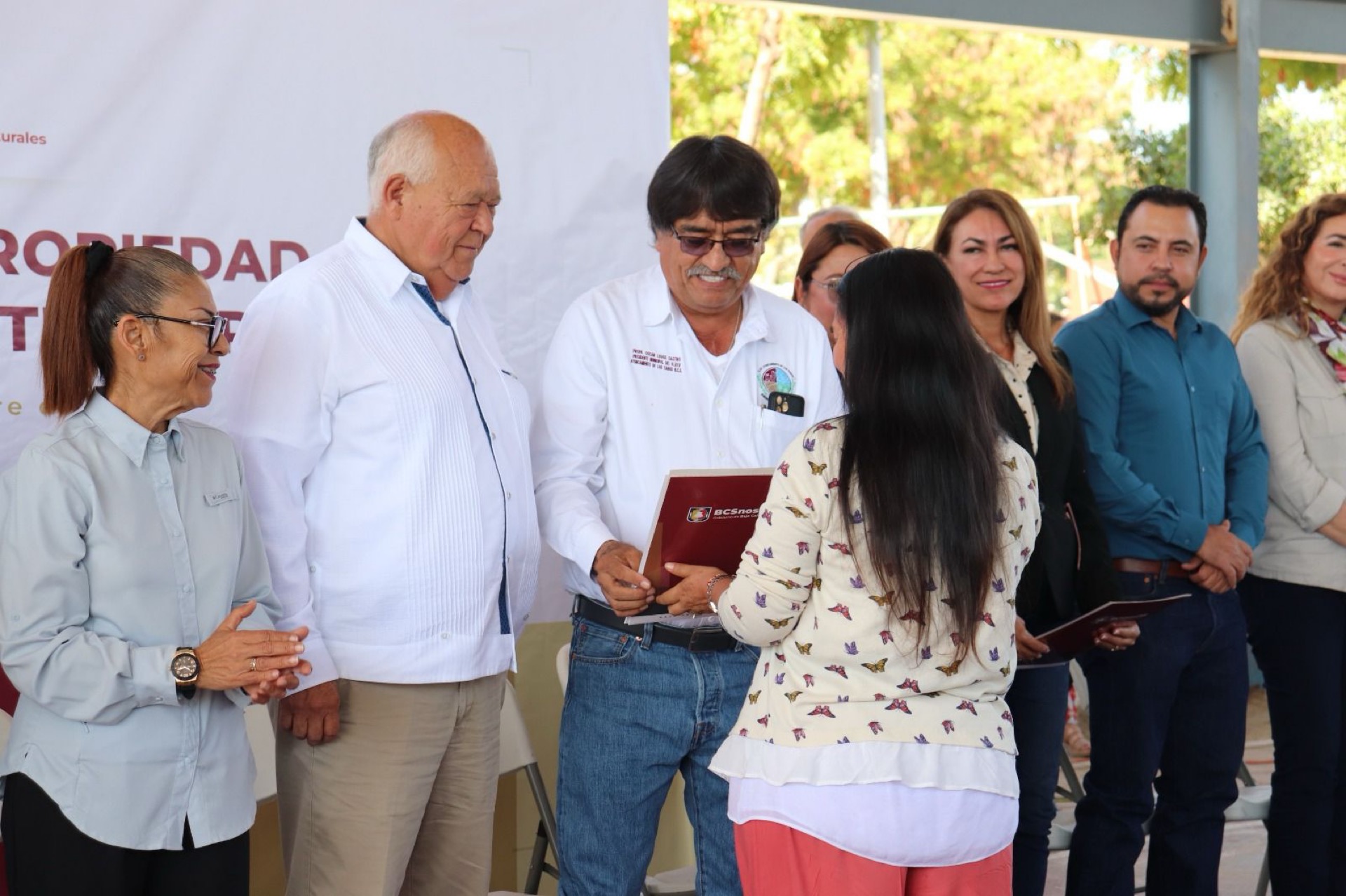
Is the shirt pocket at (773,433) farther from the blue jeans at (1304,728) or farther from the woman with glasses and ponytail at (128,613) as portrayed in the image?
the blue jeans at (1304,728)

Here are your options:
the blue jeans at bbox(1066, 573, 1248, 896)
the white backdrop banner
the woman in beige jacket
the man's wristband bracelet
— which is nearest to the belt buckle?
the man's wristband bracelet

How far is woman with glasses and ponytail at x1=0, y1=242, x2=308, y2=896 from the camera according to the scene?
205 centimetres

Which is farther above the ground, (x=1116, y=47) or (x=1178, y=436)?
(x=1116, y=47)

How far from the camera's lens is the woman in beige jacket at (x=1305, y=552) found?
3.82m

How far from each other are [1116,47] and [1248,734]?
1225cm

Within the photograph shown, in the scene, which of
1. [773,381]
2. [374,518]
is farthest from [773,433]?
[374,518]

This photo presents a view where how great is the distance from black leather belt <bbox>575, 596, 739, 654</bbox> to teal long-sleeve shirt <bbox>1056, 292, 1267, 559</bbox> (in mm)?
1318

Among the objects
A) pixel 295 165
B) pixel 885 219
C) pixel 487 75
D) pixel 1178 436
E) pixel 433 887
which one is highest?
pixel 885 219

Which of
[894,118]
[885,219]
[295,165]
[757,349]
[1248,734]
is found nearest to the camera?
[757,349]

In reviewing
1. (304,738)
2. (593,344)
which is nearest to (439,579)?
(304,738)

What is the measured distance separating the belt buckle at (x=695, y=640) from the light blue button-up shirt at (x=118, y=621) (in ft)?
2.75

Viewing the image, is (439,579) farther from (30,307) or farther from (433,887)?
(30,307)

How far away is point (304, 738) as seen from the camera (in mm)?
2396

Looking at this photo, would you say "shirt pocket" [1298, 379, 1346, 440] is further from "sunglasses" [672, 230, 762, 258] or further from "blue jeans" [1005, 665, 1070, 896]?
"sunglasses" [672, 230, 762, 258]
